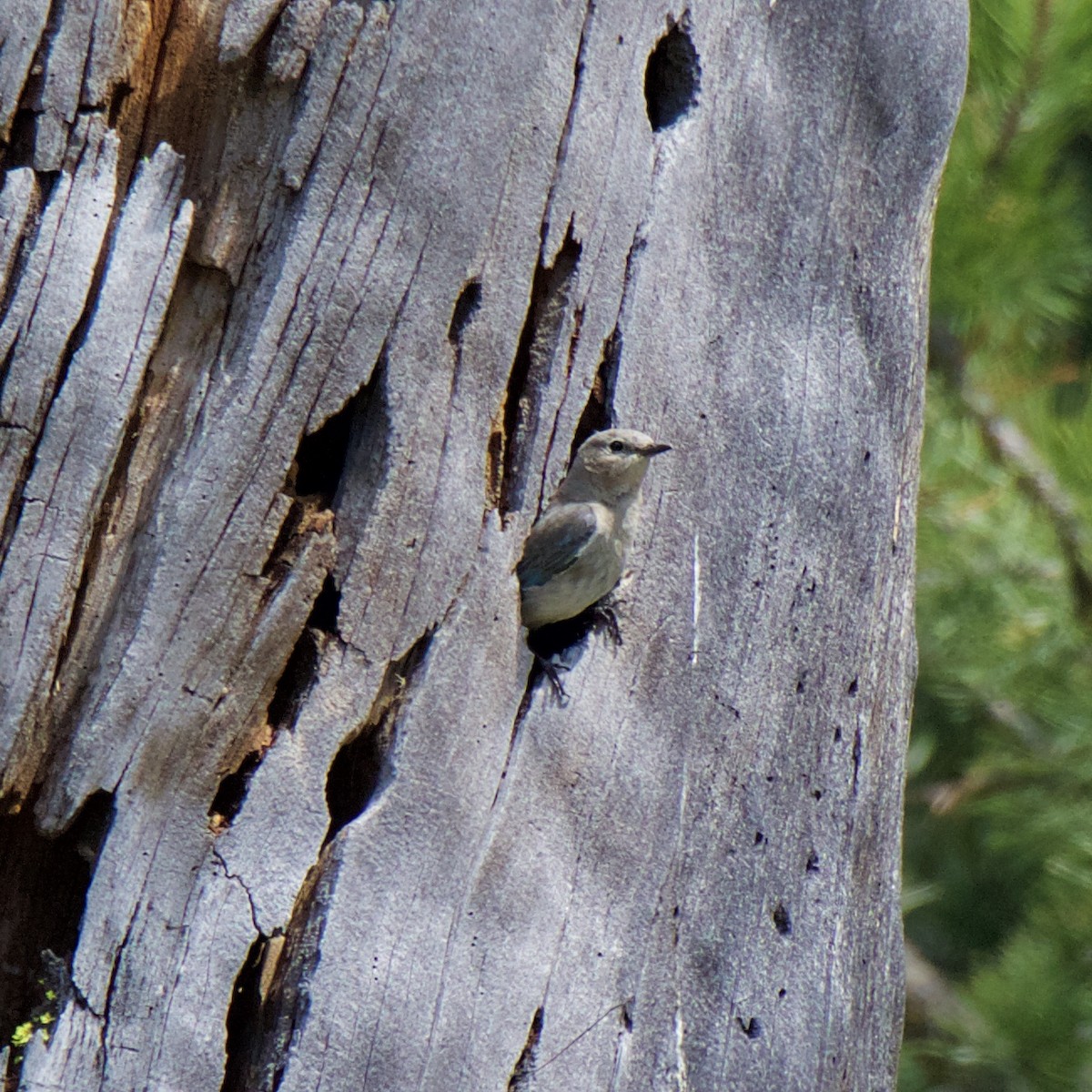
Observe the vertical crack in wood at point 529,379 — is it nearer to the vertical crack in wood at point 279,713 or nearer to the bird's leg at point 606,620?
the bird's leg at point 606,620

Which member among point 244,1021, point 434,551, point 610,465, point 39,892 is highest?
point 610,465

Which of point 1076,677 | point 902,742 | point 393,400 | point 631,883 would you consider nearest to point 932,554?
point 1076,677

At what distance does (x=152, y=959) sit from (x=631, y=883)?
2.93 feet

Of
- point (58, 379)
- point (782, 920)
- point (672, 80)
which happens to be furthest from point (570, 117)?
point (782, 920)

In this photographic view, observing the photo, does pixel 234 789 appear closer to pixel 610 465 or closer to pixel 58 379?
pixel 58 379

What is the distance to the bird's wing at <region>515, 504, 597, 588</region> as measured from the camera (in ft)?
9.04

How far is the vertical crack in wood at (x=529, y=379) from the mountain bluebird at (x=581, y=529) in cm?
9

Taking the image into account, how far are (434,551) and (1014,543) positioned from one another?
2.88 meters

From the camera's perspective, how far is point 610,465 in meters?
2.81

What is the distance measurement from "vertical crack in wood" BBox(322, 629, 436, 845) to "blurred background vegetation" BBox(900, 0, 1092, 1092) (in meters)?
2.88

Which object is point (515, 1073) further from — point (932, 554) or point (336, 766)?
point (932, 554)

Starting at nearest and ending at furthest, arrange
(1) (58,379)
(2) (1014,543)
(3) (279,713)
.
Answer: (1) (58,379) → (3) (279,713) → (2) (1014,543)

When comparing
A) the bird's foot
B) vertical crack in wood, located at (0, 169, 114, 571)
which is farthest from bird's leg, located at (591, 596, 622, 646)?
vertical crack in wood, located at (0, 169, 114, 571)

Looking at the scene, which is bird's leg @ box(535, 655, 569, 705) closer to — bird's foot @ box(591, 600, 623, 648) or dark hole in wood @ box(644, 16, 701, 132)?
bird's foot @ box(591, 600, 623, 648)
